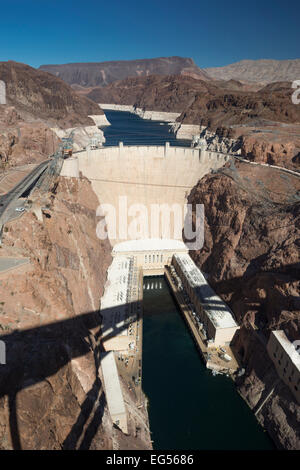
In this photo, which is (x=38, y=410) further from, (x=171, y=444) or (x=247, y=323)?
(x=247, y=323)

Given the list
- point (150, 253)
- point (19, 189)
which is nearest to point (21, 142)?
point (19, 189)

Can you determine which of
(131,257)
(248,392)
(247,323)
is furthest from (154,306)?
(248,392)

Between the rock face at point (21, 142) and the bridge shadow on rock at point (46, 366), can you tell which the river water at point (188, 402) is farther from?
the rock face at point (21, 142)

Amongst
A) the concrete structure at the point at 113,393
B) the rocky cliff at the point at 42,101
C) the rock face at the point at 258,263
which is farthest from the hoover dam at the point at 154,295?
the rocky cliff at the point at 42,101

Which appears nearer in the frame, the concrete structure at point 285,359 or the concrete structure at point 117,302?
the concrete structure at point 285,359

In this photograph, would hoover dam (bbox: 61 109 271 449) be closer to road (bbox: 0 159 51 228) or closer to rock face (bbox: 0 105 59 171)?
road (bbox: 0 159 51 228)

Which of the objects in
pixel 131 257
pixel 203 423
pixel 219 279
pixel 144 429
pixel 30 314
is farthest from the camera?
pixel 131 257
